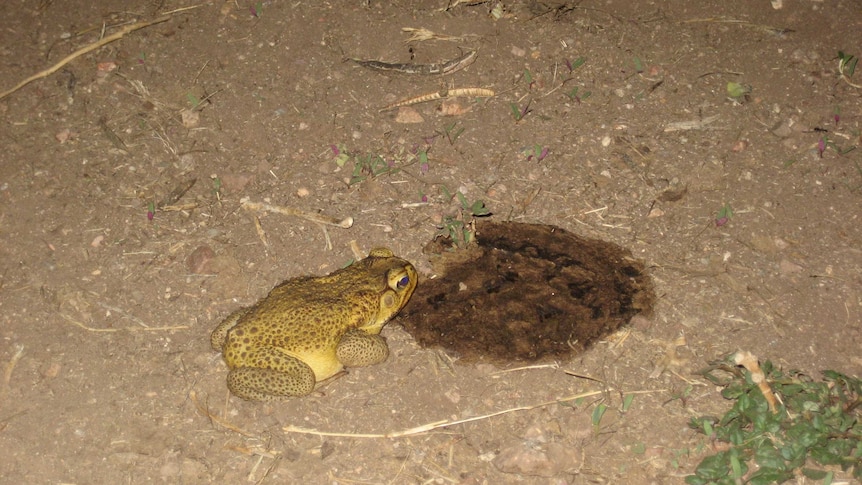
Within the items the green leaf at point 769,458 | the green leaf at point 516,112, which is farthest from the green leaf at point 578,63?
the green leaf at point 769,458

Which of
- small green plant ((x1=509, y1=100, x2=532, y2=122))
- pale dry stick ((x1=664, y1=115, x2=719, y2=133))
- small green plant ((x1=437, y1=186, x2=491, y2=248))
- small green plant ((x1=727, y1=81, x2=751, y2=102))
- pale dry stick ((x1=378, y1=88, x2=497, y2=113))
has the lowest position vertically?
small green plant ((x1=437, y1=186, x2=491, y2=248))

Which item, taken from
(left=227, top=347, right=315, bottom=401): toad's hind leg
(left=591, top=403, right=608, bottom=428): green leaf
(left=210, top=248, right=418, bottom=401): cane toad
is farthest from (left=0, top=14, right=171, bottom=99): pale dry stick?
(left=591, top=403, right=608, bottom=428): green leaf

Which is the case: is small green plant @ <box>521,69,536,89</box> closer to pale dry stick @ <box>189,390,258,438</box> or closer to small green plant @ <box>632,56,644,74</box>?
small green plant @ <box>632,56,644,74</box>

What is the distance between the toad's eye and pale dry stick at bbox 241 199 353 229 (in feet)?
2.17

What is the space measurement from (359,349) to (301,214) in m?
1.16

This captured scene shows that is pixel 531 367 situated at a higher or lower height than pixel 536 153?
lower

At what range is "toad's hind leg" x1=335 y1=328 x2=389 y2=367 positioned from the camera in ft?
11.7

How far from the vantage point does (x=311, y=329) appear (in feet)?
11.5

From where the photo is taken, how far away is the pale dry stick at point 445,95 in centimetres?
491

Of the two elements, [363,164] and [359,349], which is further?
[363,164]

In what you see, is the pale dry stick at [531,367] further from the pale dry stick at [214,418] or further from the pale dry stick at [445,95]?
the pale dry stick at [445,95]

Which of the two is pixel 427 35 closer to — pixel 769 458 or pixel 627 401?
pixel 627 401

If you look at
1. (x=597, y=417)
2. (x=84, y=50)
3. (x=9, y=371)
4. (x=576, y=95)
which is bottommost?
(x=597, y=417)

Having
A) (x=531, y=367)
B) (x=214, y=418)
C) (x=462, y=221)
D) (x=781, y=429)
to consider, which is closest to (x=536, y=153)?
(x=462, y=221)
